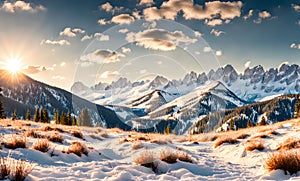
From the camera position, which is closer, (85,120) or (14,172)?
(14,172)

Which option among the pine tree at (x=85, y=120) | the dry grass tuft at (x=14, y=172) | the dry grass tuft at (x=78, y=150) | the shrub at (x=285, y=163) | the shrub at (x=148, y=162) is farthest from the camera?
the pine tree at (x=85, y=120)

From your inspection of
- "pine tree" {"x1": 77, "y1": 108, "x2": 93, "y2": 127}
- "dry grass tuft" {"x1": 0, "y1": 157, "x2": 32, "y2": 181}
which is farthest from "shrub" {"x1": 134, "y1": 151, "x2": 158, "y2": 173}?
"pine tree" {"x1": 77, "y1": 108, "x2": 93, "y2": 127}

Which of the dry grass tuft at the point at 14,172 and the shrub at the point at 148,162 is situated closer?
the dry grass tuft at the point at 14,172

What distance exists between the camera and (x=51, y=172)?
6.58m

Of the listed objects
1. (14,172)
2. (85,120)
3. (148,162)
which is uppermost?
(85,120)

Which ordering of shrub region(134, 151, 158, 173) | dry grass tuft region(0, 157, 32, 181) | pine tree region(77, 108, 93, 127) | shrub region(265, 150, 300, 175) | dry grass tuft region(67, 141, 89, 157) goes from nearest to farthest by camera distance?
1. dry grass tuft region(0, 157, 32, 181)
2. shrub region(265, 150, 300, 175)
3. shrub region(134, 151, 158, 173)
4. dry grass tuft region(67, 141, 89, 157)
5. pine tree region(77, 108, 93, 127)

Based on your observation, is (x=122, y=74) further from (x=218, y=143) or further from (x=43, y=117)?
(x=43, y=117)

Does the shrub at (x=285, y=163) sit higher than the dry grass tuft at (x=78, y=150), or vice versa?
the dry grass tuft at (x=78, y=150)

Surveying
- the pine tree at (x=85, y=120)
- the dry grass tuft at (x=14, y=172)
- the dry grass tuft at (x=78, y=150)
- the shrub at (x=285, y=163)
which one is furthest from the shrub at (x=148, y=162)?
the pine tree at (x=85, y=120)

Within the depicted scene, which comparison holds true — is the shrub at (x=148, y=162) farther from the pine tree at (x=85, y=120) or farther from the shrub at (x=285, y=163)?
the pine tree at (x=85, y=120)

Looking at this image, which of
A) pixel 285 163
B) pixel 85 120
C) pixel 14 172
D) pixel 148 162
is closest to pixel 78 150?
pixel 148 162

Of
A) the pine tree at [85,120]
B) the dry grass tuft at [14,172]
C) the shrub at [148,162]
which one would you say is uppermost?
the pine tree at [85,120]

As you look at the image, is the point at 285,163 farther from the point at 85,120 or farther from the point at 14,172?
the point at 85,120

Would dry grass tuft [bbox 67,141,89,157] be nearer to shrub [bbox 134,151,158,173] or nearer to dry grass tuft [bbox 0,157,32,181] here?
shrub [bbox 134,151,158,173]
